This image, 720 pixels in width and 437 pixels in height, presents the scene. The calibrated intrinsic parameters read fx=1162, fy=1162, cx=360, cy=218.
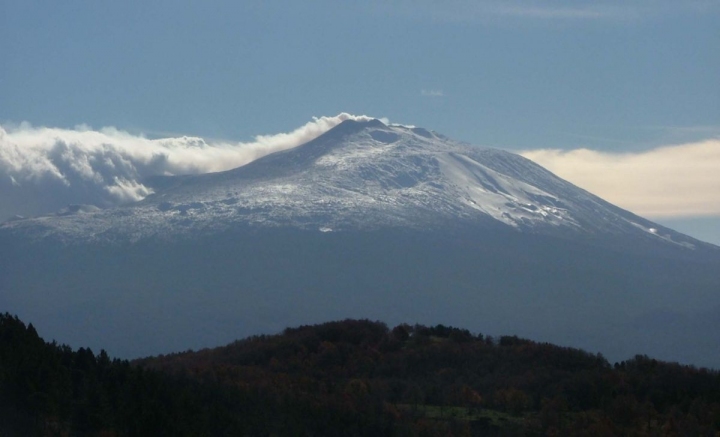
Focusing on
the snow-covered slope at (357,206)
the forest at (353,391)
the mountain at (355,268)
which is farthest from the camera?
the snow-covered slope at (357,206)

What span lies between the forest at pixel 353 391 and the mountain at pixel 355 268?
78.9 metres

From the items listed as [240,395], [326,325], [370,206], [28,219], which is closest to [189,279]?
[370,206]

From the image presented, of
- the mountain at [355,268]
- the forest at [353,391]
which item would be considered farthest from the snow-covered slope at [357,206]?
the forest at [353,391]

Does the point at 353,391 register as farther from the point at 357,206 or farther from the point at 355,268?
the point at 357,206

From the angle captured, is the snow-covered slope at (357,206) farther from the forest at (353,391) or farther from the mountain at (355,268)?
the forest at (353,391)

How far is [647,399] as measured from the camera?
153ft

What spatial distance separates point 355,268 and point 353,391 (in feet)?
367

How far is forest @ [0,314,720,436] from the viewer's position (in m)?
37.0

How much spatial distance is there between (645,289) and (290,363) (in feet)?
393

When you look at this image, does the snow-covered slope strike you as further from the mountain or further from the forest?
the forest

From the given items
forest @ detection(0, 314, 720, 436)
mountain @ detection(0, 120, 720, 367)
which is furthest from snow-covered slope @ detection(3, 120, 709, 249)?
forest @ detection(0, 314, 720, 436)

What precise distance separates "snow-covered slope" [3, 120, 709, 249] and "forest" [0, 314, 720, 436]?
361 ft

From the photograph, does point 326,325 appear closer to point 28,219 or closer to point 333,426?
point 333,426

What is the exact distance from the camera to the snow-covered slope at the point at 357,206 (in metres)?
172
